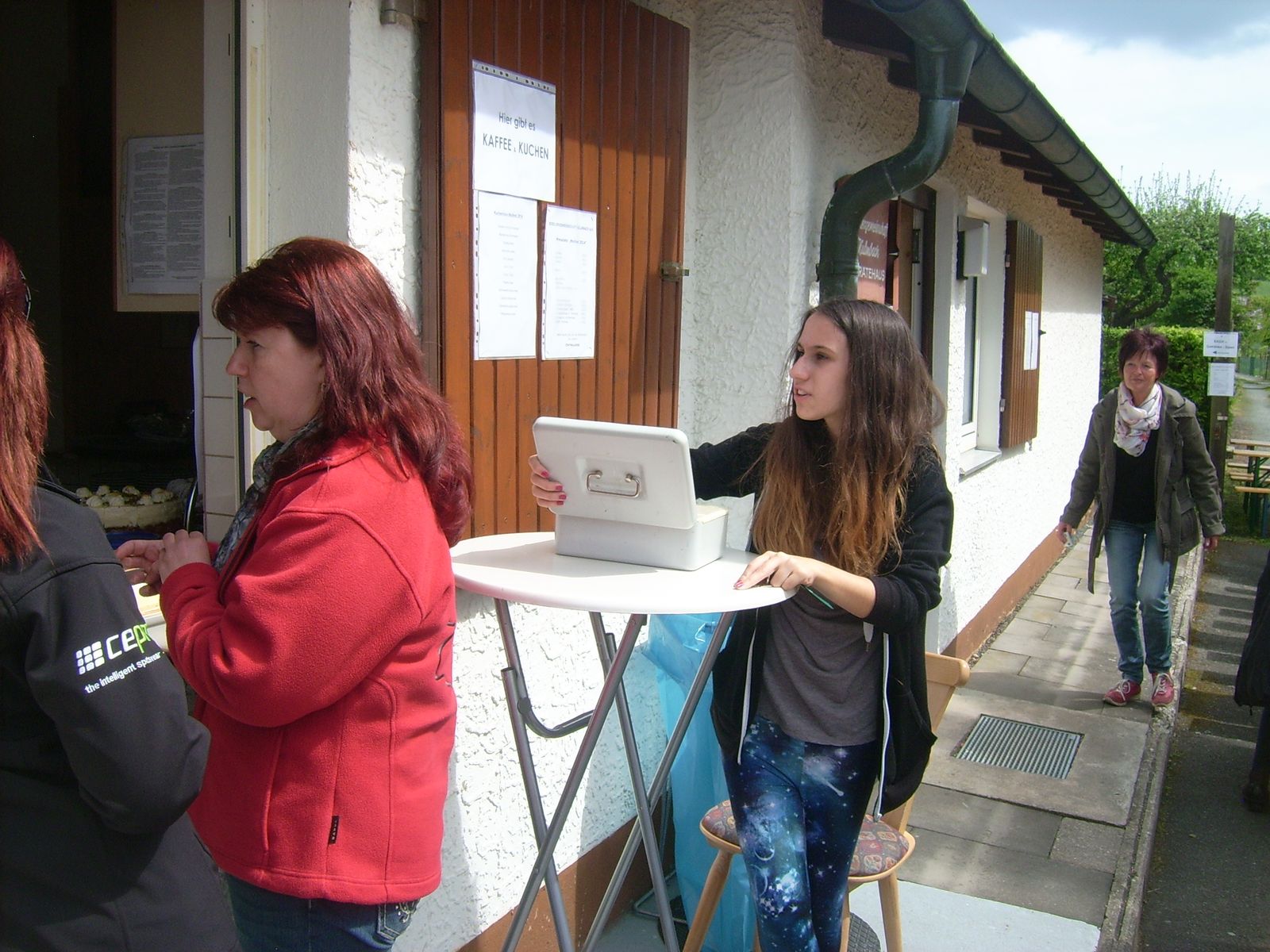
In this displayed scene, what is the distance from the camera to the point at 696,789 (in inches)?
115

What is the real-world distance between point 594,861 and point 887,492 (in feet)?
5.04

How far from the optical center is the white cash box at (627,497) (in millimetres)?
1760

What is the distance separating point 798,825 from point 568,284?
133 centimetres

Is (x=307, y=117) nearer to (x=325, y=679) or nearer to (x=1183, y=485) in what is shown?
(x=325, y=679)

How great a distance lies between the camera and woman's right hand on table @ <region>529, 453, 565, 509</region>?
1915mm

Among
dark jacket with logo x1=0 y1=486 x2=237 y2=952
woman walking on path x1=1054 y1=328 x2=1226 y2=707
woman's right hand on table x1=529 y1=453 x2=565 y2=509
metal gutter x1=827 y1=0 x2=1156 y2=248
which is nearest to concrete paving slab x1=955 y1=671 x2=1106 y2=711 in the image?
woman walking on path x1=1054 y1=328 x2=1226 y2=707

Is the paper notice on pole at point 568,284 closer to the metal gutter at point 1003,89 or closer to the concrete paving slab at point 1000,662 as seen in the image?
the metal gutter at point 1003,89

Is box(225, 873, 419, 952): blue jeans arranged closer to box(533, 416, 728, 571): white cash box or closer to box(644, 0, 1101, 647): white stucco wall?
box(533, 416, 728, 571): white cash box

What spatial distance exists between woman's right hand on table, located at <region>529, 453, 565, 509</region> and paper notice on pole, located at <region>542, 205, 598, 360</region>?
2.29ft

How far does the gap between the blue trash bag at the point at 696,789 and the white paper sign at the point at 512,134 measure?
114 centimetres

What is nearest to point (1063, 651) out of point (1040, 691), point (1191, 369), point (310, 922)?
point (1040, 691)

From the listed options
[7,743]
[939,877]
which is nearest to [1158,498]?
[939,877]

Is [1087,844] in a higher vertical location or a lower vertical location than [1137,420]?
lower

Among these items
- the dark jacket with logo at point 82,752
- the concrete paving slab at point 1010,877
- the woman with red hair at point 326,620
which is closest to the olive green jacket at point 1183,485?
the concrete paving slab at point 1010,877
